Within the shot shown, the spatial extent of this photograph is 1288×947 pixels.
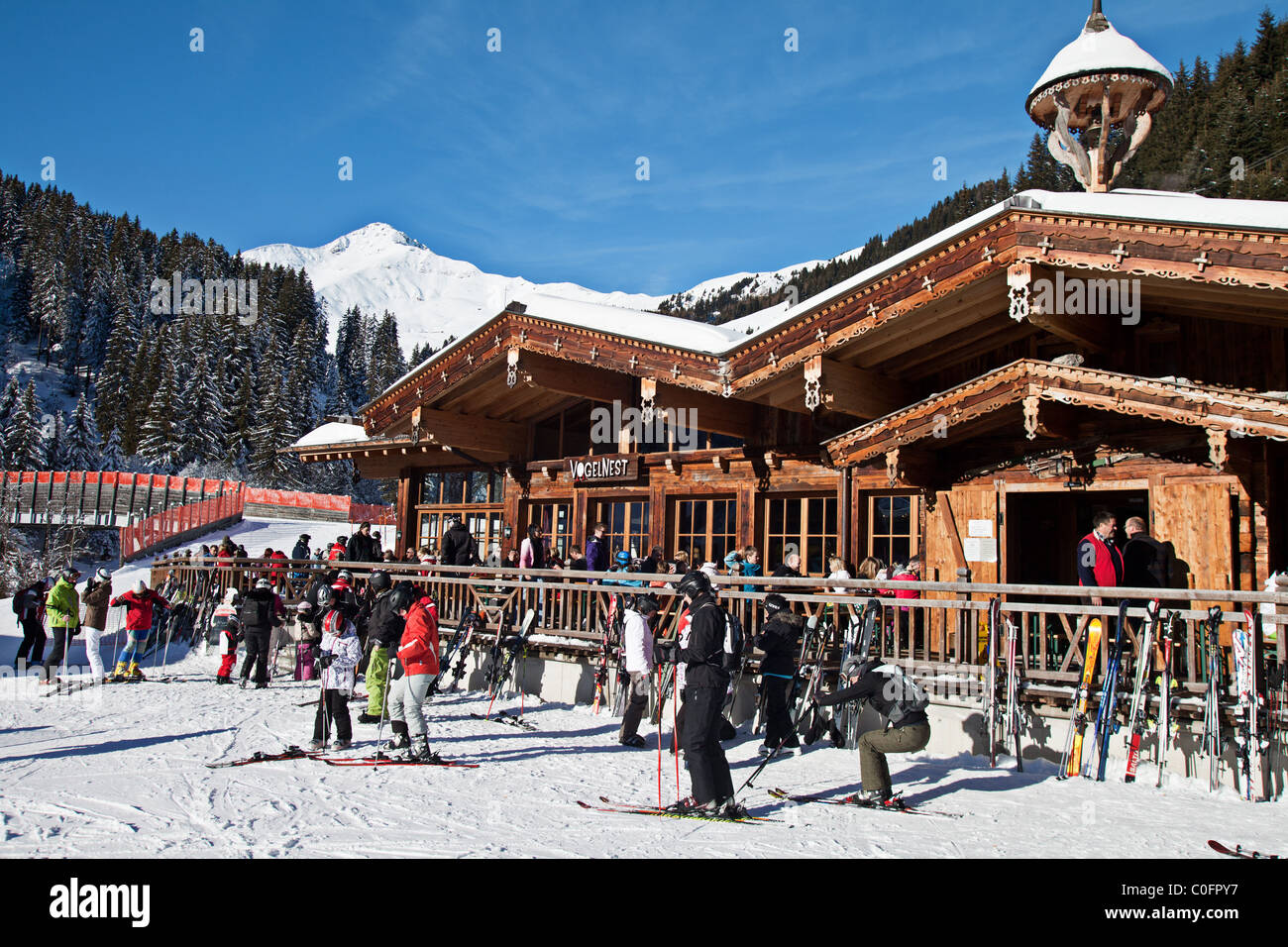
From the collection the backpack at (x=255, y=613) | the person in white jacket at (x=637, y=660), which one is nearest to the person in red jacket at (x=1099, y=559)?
the person in white jacket at (x=637, y=660)

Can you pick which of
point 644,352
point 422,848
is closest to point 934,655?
point 644,352

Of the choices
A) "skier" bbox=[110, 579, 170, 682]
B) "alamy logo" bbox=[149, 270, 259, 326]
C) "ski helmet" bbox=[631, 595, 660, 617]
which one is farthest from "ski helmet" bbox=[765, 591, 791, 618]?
"alamy logo" bbox=[149, 270, 259, 326]

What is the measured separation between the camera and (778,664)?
9.01 metres

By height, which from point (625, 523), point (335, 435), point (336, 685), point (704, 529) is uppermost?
point (335, 435)

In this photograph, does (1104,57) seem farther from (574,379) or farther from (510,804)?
(510,804)

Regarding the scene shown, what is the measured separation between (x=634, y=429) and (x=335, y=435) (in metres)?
8.71

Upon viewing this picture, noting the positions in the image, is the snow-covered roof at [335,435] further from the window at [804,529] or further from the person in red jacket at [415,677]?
the person in red jacket at [415,677]

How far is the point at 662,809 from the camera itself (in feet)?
21.8

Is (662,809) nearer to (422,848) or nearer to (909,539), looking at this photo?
(422,848)

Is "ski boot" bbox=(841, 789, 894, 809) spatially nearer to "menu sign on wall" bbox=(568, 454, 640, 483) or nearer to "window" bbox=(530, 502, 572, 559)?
→ "menu sign on wall" bbox=(568, 454, 640, 483)

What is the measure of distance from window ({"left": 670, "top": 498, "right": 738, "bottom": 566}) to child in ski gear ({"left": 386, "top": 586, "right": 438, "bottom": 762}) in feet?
22.0

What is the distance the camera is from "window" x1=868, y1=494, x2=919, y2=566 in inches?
484

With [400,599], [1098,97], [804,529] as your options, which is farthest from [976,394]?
[400,599]

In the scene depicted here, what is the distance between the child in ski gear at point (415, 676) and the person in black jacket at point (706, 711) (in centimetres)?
306
